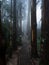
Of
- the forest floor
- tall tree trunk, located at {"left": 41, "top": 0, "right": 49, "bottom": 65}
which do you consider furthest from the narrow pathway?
tall tree trunk, located at {"left": 41, "top": 0, "right": 49, "bottom": 65}

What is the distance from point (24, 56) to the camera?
170cm

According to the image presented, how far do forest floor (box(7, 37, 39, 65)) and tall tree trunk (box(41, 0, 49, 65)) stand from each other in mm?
94

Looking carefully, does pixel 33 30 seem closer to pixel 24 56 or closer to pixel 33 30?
pixel 33 30

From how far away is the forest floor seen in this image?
163cm

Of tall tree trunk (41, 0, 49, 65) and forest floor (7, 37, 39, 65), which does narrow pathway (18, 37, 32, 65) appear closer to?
forest floor (7, 37, 39, 65)

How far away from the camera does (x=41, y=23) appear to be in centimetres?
168

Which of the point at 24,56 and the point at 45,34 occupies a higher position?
the point at 45,34

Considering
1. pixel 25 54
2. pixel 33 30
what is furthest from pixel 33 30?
pixel 25 54

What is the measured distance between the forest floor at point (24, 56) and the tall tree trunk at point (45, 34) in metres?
0.09

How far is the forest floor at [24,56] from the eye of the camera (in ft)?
5.36

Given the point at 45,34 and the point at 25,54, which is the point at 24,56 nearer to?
the point at 25,54

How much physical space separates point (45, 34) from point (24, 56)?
1.10ft

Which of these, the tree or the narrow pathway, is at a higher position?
the tree

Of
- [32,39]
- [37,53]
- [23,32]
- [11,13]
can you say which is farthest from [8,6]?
[37,53]
